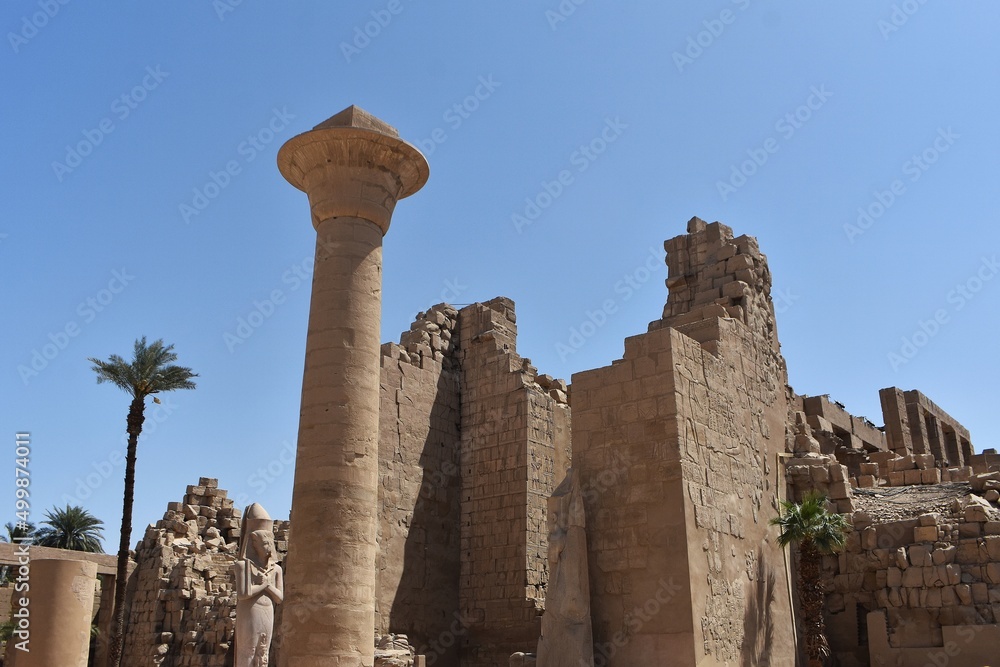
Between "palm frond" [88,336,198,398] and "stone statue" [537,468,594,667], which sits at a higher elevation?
"palm frond" [88,336,198,398]

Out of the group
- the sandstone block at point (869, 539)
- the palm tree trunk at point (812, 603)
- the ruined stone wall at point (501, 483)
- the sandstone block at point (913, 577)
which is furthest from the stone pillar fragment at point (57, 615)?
the sandstone block at point (913, 577)

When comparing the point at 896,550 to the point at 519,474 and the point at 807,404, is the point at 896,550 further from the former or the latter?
the point at 807,404

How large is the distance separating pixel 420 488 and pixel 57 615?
26.1 feet

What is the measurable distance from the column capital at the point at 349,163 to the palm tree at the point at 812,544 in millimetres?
7409

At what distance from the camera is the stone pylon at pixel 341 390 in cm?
1015

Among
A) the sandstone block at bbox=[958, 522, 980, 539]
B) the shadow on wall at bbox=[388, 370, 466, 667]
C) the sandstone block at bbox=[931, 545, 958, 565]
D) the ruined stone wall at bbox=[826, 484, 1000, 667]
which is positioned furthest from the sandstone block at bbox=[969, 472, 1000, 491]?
the shadow on wall at bbox=[388, 370, 466, 667]

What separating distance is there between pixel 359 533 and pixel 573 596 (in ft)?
9.66

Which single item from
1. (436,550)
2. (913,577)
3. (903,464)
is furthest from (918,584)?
(436,550)

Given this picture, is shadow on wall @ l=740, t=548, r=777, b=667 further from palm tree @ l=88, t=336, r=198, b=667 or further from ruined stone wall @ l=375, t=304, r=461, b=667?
palm tree @ l=88, t=336, r=198, b=667

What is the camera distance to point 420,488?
57.6ft

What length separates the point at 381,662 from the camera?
47.0ft

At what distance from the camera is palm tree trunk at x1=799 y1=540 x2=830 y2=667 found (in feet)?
42.9

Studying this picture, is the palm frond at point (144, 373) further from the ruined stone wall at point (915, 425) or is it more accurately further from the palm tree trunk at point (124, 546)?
the ruined stone wall at point (915, 425)

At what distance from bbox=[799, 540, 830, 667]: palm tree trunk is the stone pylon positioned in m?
6.48
